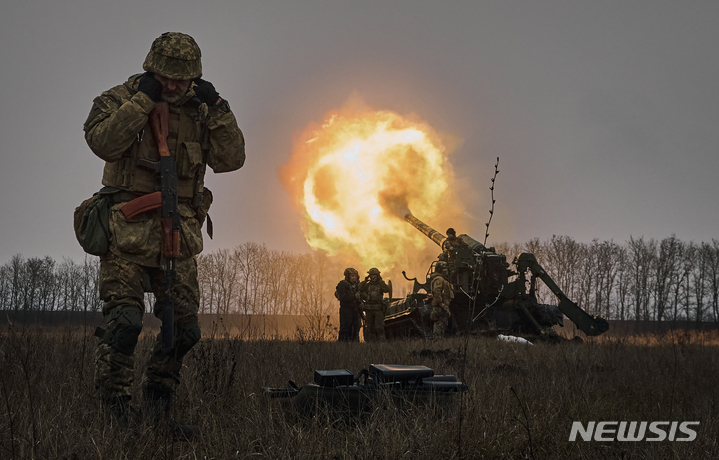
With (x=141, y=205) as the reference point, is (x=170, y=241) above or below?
below

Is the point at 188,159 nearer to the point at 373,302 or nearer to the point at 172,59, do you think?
the point at 172,59

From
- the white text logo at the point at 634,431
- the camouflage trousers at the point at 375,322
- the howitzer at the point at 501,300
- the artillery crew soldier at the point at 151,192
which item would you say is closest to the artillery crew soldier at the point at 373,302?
the camouflage trousers at the point at 375,322

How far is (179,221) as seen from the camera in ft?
11.2

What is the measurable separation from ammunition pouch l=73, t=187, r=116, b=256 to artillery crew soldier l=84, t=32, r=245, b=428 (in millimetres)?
31

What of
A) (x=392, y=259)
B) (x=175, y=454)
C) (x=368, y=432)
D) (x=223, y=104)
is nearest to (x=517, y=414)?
(x=368, y=432)

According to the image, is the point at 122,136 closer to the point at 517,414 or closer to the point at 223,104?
the point at 223,104

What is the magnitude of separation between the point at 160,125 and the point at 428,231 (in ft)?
45.2

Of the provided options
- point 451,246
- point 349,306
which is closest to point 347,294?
point 349,306

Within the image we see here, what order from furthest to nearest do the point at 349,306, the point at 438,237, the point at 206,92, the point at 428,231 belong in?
the point at 428,231, the point at 438,237, the point at 349,306, the point at 206,92

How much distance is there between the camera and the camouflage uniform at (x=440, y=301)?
13984 mm

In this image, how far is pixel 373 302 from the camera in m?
14.6

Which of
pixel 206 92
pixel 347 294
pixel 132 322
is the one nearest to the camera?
pixel 132 322

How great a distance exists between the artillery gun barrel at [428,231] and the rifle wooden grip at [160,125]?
493 inches

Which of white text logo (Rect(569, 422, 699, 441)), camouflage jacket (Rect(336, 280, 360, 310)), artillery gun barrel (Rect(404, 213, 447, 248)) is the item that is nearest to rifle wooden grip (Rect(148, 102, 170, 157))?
white text logo (Rect(569, 422, 699, 441))
